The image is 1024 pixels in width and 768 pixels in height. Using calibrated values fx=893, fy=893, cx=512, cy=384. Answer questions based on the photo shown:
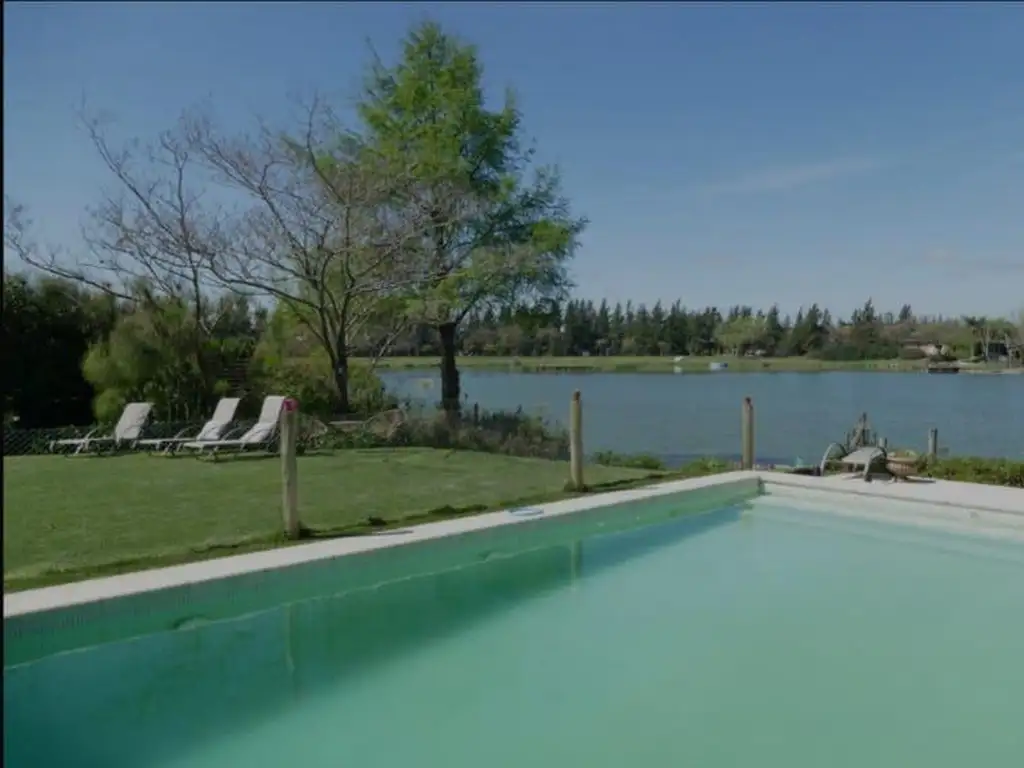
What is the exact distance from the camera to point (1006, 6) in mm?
10328

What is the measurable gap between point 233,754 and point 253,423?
27.5ft

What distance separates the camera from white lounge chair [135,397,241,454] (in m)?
11.4

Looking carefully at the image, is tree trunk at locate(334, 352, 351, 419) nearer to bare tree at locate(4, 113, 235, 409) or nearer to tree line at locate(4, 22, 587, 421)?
tree line at locate(4, 22, 587, 421)

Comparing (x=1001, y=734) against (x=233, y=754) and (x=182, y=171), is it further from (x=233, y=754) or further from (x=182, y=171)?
(x=182, y=171)

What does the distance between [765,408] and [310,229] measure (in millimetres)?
17484

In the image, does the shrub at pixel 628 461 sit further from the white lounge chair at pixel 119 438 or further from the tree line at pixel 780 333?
the tree line at pixel 780 333

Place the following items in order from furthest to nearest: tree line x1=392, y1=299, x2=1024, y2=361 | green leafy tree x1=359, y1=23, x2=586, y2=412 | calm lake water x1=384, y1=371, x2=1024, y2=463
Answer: tree line x1=392, y1=299, x2=1024, y2=361
calm lake water x1=384, y1=371, x2=1024, y2=463
green leafy tree x1=359, y1=23, x2=586, y2=412

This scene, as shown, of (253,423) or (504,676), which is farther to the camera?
(253,423)

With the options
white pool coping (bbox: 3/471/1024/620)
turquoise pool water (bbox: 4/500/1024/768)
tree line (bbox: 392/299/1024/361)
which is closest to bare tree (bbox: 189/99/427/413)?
white pool coping (bbox: 3/471/1024/620)

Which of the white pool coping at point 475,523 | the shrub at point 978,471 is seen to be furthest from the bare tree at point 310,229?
the shrub at point 978,471

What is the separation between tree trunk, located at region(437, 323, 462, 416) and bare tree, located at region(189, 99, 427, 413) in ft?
8.72

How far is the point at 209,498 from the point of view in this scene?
27.2 feet

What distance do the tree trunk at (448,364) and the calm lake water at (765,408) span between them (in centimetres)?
29

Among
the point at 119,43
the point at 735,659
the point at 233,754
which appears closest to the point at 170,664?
the point at 233,754
